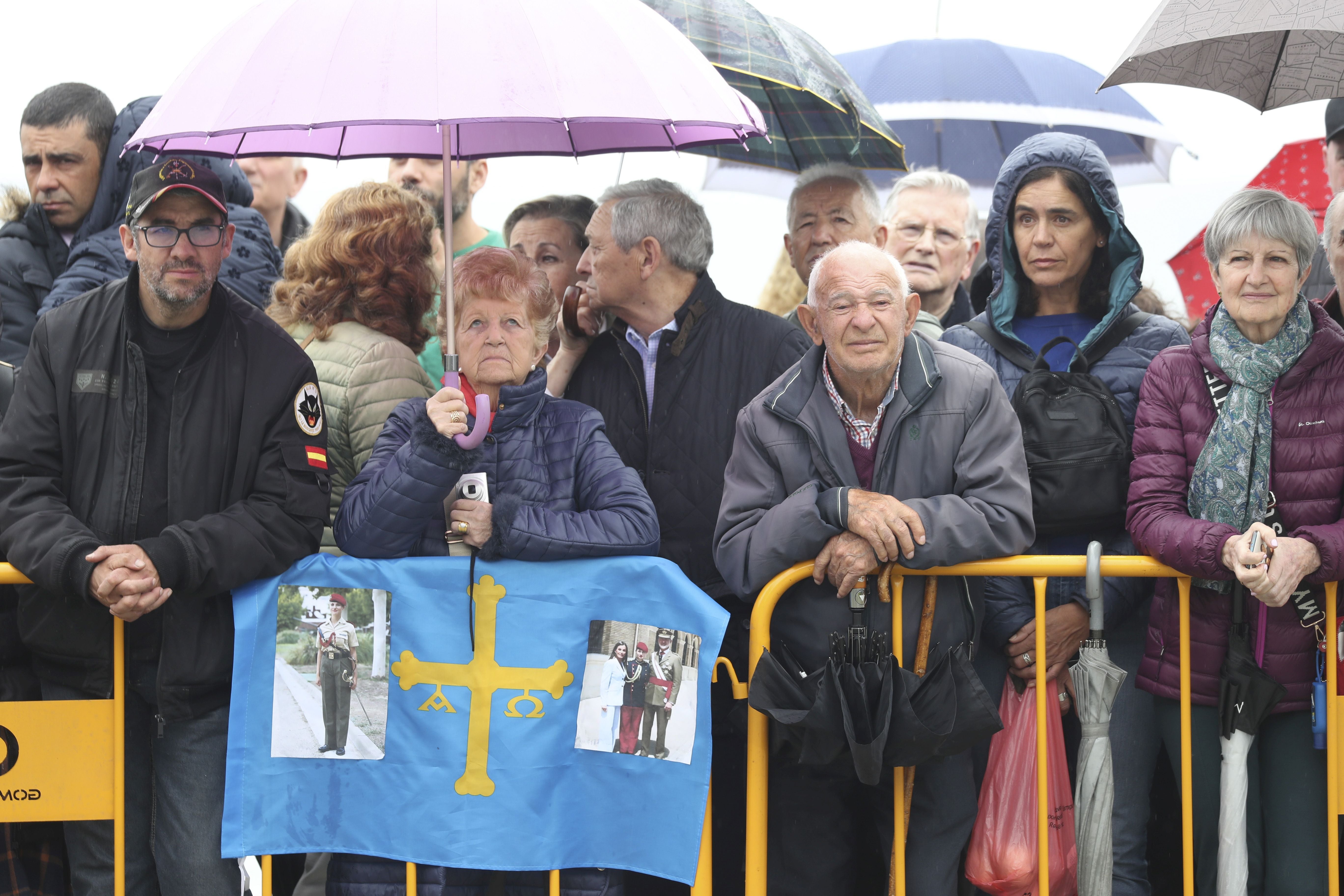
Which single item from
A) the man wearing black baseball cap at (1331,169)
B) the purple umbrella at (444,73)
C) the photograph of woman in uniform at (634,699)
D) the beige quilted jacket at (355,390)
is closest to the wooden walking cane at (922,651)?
the photograph of woman in uniform at (634,699)

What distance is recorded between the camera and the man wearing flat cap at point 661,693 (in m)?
3.38

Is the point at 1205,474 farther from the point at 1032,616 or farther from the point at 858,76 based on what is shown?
the point at 858,76

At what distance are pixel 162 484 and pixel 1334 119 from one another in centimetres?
424

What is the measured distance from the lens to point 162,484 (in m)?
3.43

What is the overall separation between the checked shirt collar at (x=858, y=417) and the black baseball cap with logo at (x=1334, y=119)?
2374 millimetres

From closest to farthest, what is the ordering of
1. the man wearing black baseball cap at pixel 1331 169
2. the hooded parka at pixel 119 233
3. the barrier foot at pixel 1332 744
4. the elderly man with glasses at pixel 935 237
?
the barrier foot at pixel 1332 744
the hooded parka at pixel 119 233
the man wearing black baseball cap at pixel 1331 169
the elderly man with glasses at pixel 935 237

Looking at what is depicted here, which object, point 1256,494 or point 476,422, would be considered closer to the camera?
point 476,422

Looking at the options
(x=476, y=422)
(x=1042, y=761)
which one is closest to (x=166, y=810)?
(x=476, y=422)

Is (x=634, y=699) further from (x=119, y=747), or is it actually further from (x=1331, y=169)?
(x=1331, y=169)

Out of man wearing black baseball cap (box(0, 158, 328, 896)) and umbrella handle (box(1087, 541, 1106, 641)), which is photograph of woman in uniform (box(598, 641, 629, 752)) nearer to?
man wearing black baseball cap (box(0, 158, 328, 896))

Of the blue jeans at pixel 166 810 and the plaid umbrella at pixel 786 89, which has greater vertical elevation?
the plaid umbrella at pixel 786 89

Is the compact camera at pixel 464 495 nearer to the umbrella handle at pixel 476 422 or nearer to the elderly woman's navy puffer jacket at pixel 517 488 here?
the elderly woman's navy puffer jacket at pixel 517 488

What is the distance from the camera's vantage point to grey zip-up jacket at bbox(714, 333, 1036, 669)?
331 cm

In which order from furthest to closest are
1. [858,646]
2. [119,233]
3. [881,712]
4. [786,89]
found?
[786,89]
[119,233]
[858,646]
[881,712]
